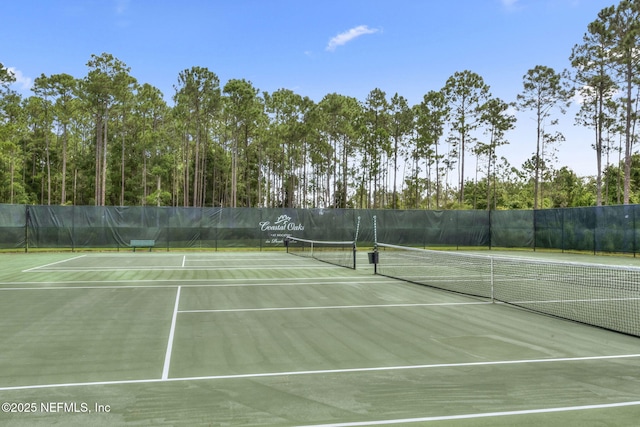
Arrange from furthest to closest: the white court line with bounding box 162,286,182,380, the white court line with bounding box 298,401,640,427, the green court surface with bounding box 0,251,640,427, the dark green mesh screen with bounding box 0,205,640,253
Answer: the dark green mesh screen with bounding box 0,205,640,253 < the white court line with bounding box 162,286,182,380 < the green court surface with bounding box 0,251,640,427 < the white court line with bounding box 298,401,640,427

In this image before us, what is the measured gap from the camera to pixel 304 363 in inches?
221

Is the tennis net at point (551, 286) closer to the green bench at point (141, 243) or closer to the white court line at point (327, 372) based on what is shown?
the white court line at point (327, 372)

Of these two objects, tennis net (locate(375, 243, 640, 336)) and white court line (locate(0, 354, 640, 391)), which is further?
tennis net (locate(375, 243, 640, 336))

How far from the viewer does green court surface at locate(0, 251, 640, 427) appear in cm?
405

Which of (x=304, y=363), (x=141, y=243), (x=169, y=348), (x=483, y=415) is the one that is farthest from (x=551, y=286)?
(x=141, y=243)

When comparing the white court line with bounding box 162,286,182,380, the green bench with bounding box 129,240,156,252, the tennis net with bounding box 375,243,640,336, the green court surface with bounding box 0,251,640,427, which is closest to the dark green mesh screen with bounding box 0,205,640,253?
the green bench with bounding box 129,240,156,252

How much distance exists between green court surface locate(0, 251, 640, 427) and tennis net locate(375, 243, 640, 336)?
0.81 meters

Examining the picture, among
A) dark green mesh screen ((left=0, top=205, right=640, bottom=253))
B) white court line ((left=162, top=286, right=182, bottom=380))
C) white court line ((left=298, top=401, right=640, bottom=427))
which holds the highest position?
dark green mesh screen ((left=0, top=205, right=640, bottom=253))

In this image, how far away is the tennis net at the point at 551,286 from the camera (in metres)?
8.80

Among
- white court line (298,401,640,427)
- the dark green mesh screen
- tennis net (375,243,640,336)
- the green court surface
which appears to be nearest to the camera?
white court line (298,401,640,427)

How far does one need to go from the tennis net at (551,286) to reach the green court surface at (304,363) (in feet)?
2.67

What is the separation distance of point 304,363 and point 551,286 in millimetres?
9560

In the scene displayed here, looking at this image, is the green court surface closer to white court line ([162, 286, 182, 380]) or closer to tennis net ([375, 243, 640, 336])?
white court line ([162, 286, 182, 380])

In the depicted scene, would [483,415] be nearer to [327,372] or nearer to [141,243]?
[327,372]
